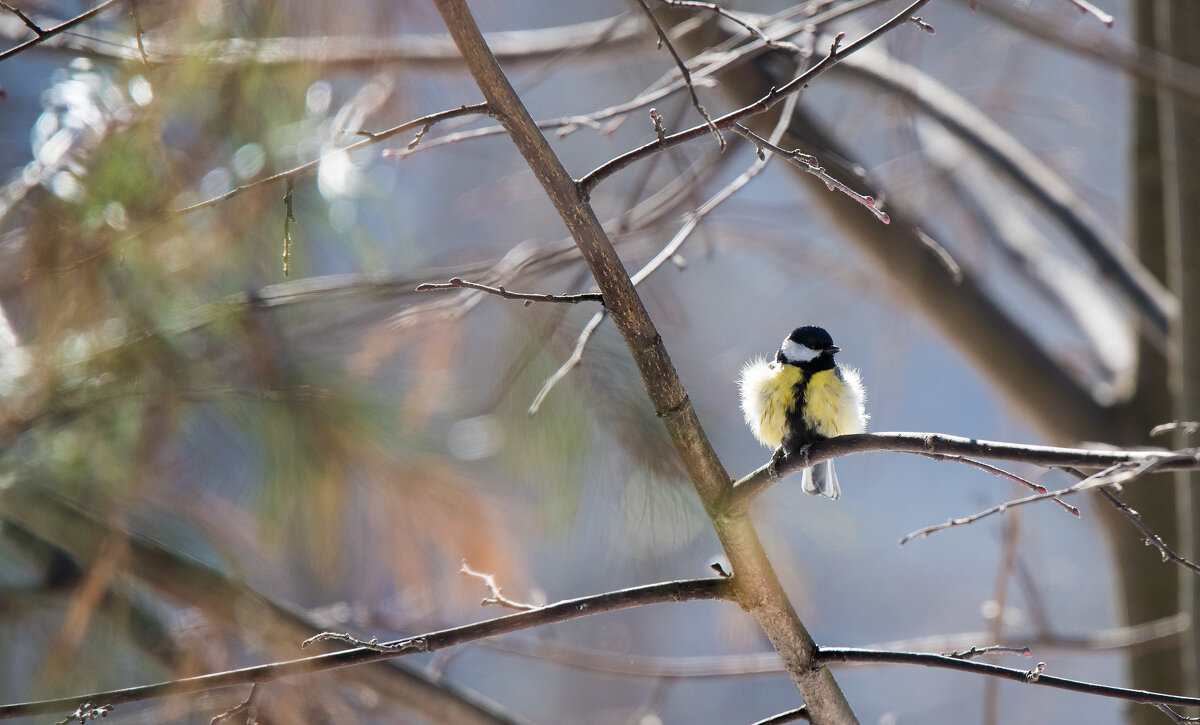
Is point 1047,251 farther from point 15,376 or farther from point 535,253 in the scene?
point 15,376

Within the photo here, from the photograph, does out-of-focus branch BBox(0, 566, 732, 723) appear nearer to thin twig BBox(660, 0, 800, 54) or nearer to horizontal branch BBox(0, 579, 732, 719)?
horizontal branch BBox(0, 579, 732, 719)

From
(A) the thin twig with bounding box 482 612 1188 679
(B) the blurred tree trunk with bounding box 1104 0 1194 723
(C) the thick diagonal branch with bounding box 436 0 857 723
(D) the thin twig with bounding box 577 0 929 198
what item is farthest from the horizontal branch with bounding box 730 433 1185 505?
(B) the blurred tree trunk with bounding box 1104 0 1194 723

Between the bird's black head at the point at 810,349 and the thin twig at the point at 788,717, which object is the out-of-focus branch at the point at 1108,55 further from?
the thin twig at the point at 788,717

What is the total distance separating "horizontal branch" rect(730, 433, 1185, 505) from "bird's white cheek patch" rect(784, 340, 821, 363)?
69 centimetres

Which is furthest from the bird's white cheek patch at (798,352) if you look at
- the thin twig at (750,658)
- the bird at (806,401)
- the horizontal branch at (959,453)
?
the horizontal branch at (959,453)

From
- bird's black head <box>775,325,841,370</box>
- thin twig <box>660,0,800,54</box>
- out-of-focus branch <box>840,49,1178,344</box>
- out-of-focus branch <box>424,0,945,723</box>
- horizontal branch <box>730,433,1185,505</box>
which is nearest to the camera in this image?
horizontal branch <box>730,433,1185,505</box>

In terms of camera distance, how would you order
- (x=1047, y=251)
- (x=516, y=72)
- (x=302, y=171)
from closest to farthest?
(x=302, y=171) < (x=516, y=72) < (x=1047, y=251)

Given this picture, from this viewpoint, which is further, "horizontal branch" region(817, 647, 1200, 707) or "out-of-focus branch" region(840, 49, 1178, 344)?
"out-of-focus branch" region(840, 49, 1178, 344)

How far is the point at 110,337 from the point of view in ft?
4.94

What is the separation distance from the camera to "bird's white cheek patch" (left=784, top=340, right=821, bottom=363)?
1.60m

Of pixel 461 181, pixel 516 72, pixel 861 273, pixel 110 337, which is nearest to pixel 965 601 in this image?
pixel 861 273

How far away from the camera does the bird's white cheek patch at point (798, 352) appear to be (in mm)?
1596

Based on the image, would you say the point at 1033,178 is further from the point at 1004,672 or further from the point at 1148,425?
the point at 1004,672

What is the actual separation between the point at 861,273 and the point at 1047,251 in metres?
0.57
